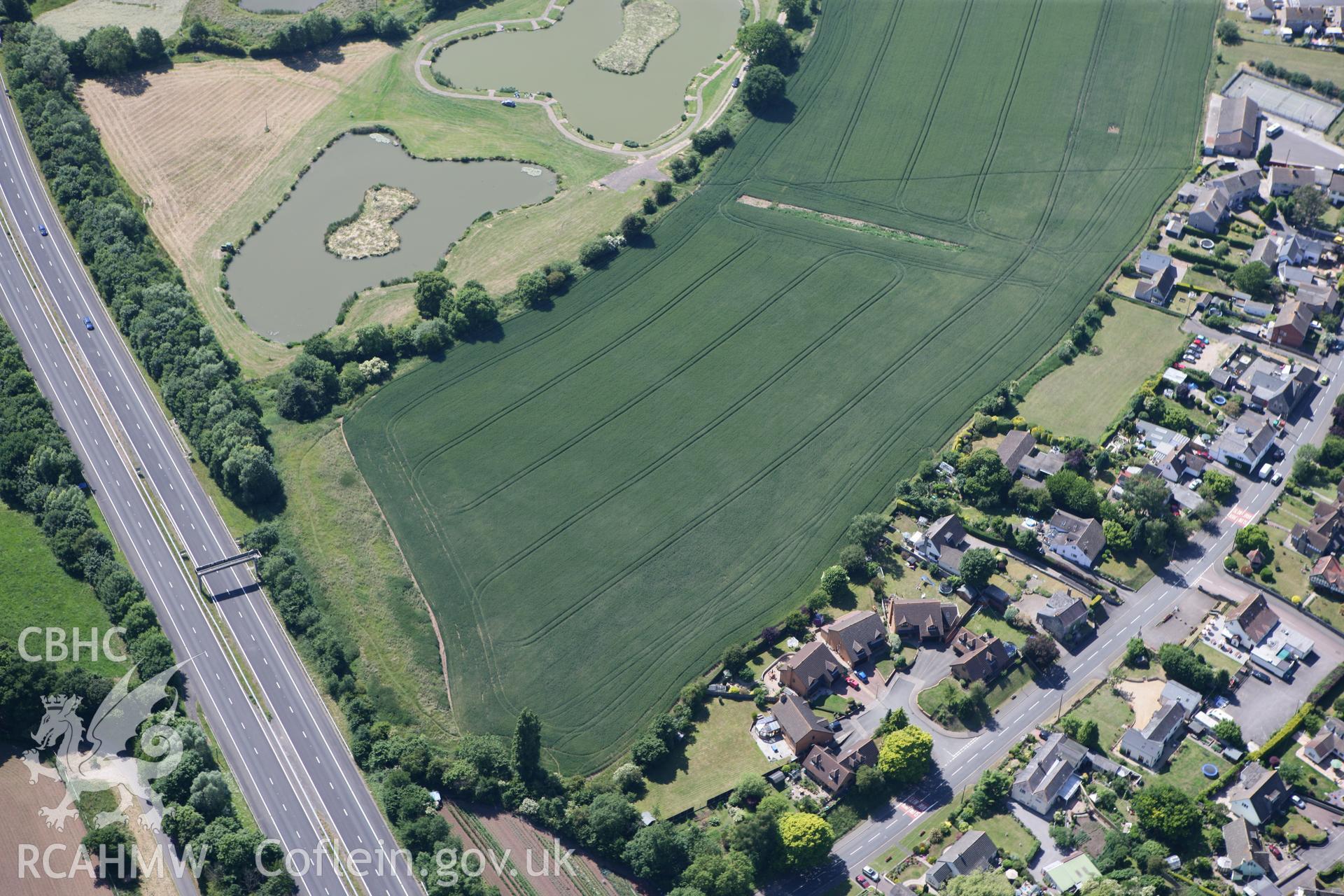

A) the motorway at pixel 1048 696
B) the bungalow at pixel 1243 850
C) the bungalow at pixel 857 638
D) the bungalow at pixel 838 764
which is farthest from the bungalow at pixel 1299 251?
the bungalow at pixel 838 764

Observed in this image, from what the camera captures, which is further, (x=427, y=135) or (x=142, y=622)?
(x=427, y=135)

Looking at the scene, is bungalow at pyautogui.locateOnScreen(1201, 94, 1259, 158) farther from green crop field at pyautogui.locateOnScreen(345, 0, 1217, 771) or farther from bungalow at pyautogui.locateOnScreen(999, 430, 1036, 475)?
bungalow at pyautogui.locateOnScreen(999, 430, 1036, 475)

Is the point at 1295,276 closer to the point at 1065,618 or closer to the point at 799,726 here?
the point at 1065,618

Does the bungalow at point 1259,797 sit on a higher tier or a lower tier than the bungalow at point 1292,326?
lower

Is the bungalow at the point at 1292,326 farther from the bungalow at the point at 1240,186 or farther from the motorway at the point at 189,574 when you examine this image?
the motorway at the point at 189,574

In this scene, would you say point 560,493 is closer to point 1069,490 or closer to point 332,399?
point 332,399

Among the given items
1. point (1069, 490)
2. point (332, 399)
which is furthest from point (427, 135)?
point (1069, 490)

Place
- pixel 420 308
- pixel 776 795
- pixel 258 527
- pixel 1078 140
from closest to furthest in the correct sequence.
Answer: pixel 776 795, pixel 258 527, pixel 420 308, pixel 1078 140
